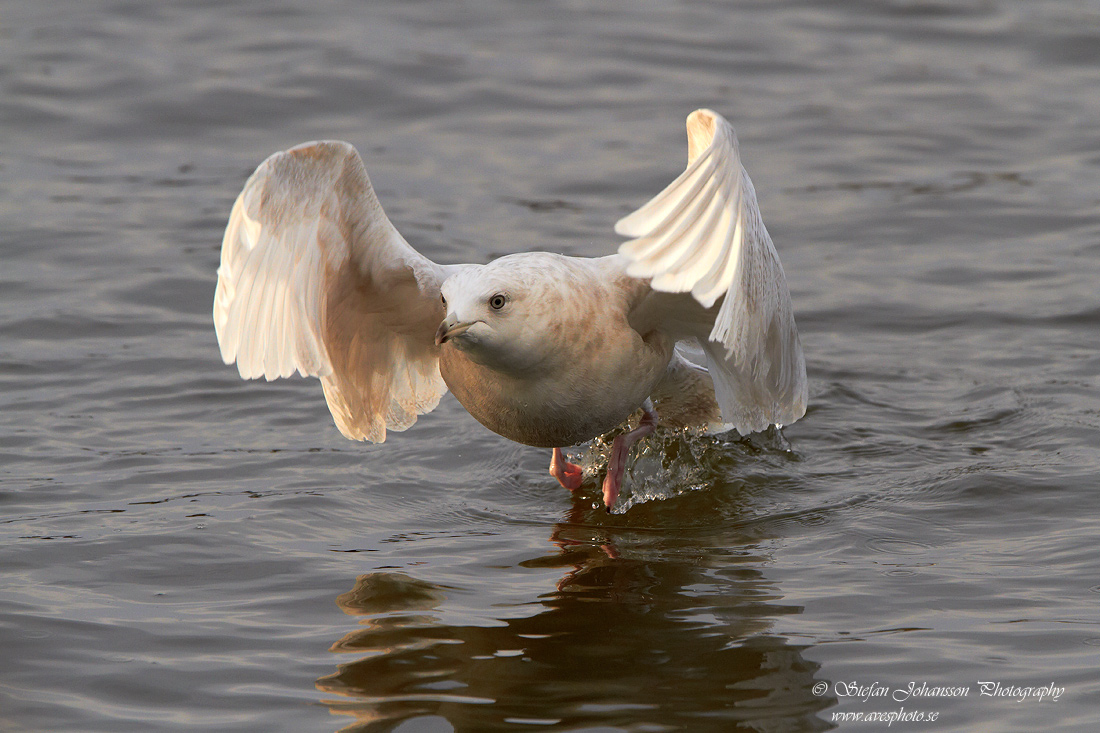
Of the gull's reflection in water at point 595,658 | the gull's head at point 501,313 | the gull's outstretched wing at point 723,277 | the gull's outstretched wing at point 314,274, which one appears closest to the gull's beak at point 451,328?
the gull's head at point 501,313

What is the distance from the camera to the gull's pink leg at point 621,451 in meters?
6.62

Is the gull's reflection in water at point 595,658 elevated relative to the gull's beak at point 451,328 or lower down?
lower down

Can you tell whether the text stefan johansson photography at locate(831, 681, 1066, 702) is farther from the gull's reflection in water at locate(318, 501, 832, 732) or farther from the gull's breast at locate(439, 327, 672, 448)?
the gull's breast at locate(439, 327, 672, 448)

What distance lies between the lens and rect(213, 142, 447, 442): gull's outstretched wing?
540cm

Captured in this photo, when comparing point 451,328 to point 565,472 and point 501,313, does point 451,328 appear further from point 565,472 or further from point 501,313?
point 565,472

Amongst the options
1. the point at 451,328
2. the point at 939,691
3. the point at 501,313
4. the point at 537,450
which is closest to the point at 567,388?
the point at 501,313

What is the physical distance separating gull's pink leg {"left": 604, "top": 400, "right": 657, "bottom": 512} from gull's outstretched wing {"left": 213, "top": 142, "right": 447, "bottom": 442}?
1043 millimetres

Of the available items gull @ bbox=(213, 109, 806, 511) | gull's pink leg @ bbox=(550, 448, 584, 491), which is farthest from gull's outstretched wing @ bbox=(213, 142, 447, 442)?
gull's pink leg @ bbox=(550, 448, 584, 491)

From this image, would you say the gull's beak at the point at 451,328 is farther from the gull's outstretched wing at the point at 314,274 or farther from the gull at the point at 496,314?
the gull's outstretched wing at the point at 314,274

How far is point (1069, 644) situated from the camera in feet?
16.5

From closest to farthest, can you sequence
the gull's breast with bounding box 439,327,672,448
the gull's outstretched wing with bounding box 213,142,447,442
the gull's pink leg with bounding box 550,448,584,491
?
the gull's outstretched wing with bounding box 213,142,447,442 → the gull's breast with bounding box 439,327,672,448 → the gull's pink leg with bounding box 550,448,584,491

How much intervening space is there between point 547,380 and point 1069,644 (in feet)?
7.31

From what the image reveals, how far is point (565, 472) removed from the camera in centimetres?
675

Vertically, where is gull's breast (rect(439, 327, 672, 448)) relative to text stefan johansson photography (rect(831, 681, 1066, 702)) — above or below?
above
